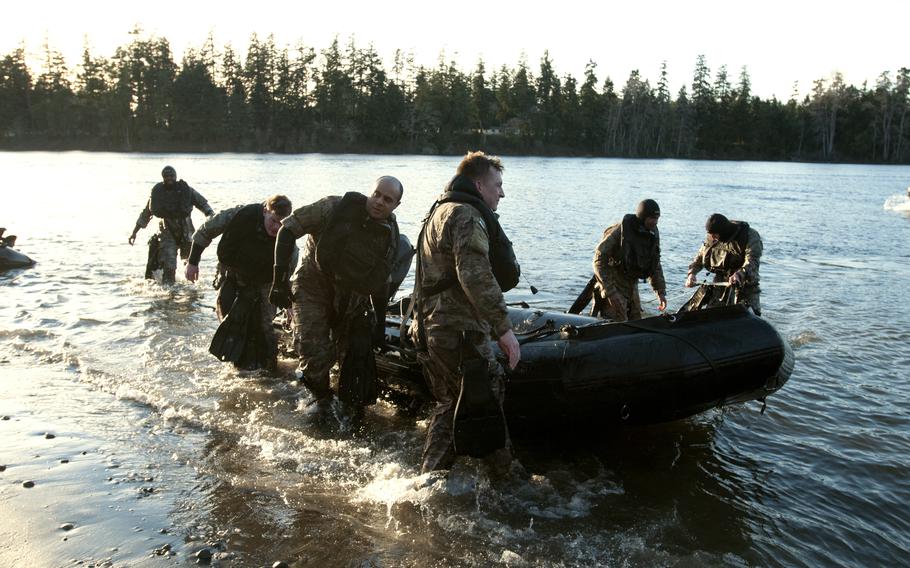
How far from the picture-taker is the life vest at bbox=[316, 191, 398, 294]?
5.61 metres

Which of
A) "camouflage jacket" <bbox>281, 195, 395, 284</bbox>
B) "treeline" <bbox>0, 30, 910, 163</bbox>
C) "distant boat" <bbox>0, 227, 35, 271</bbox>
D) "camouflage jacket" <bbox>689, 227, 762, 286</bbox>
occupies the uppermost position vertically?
"treeline" <bbox>0, 30, 910, 163</bbox>

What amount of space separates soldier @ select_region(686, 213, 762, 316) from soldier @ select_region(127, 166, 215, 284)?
7.27m

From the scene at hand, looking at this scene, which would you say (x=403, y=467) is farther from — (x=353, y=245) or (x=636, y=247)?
(x=636, y=247)

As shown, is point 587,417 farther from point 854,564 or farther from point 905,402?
point 905,402

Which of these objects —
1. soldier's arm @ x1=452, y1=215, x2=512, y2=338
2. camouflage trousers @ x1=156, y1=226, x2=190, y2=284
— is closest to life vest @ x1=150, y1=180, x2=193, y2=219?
camouflage trousers @ x1=156, y1=226, x2=190, y2=284

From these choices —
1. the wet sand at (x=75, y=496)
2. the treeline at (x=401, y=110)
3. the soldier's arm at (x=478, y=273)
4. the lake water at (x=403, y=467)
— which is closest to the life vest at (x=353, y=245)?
the lake water at (x=403, y=467)

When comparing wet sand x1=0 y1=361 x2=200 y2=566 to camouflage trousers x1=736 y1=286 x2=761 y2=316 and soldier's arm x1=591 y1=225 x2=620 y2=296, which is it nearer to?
soldier's arm x1=591 y1=225 x2=620 y2=296

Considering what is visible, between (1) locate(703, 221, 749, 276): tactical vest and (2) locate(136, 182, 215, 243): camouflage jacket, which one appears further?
(2) locate(136, 182, 215, 243): camouflage jacket

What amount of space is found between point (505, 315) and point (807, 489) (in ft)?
10.4

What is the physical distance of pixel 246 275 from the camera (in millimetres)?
6988

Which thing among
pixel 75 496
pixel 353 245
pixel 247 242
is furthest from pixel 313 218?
pixel 75 496

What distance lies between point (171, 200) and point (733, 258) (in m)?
8.53

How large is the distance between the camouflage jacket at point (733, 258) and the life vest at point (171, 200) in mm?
7916

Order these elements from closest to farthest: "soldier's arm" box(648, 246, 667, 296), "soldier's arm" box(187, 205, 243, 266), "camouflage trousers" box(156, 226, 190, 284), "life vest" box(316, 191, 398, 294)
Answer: "life vest" box(316, 191, 398, 294) < "soldier's arm" box(187, 205, 243, 266) < "soldier's arm" box(648, 246, 667, 296) < "camouflage trousers" box(156, 226, 190, 284)
